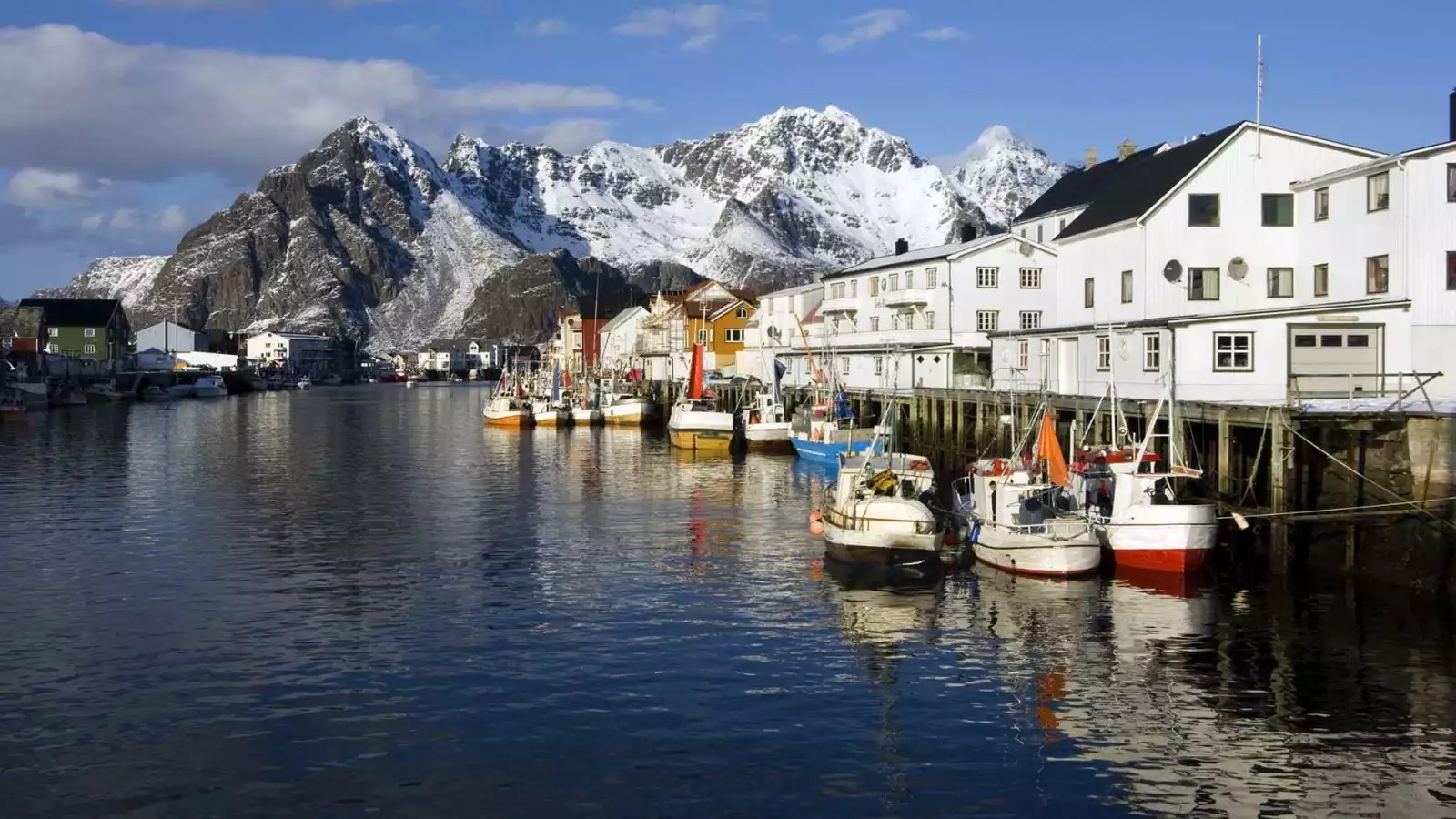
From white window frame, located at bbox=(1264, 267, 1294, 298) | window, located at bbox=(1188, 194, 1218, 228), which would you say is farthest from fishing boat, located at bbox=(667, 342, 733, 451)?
white window frame, located at bbox=(1264, 267, 1294, 298)

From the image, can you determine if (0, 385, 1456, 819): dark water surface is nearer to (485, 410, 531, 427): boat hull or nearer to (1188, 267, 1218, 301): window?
(1188, 267, 1218, 301): window

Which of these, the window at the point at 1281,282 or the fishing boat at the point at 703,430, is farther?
the fishing boat at the point at 703,430

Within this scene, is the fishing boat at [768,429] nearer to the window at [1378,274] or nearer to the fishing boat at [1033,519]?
the window at [1378,274]

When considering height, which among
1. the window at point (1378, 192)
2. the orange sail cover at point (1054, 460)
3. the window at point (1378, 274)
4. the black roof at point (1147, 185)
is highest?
the black roof at point (1147, 185)

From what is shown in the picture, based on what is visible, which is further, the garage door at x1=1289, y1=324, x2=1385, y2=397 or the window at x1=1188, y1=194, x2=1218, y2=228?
the window at x1=1188, y1=194, x2=1218, y2=228

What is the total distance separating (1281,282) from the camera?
181ft

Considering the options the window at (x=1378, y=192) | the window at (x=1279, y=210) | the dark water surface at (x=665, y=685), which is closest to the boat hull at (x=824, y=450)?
the window at (x=1279, y=210)

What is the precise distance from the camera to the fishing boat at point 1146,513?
119ft

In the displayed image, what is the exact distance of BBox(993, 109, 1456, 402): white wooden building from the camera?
142 ft

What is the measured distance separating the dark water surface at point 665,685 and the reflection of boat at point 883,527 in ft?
4.33

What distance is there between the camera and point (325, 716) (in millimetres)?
24594

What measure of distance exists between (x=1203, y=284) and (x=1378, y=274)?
9.83 metres

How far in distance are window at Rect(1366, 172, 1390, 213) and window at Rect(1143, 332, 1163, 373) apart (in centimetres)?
873

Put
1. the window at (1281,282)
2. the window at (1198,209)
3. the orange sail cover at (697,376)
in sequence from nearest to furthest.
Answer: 1. the window at (1281,282)
2. the window at (1198,209)
3. the orange sail cover at (697,376)
